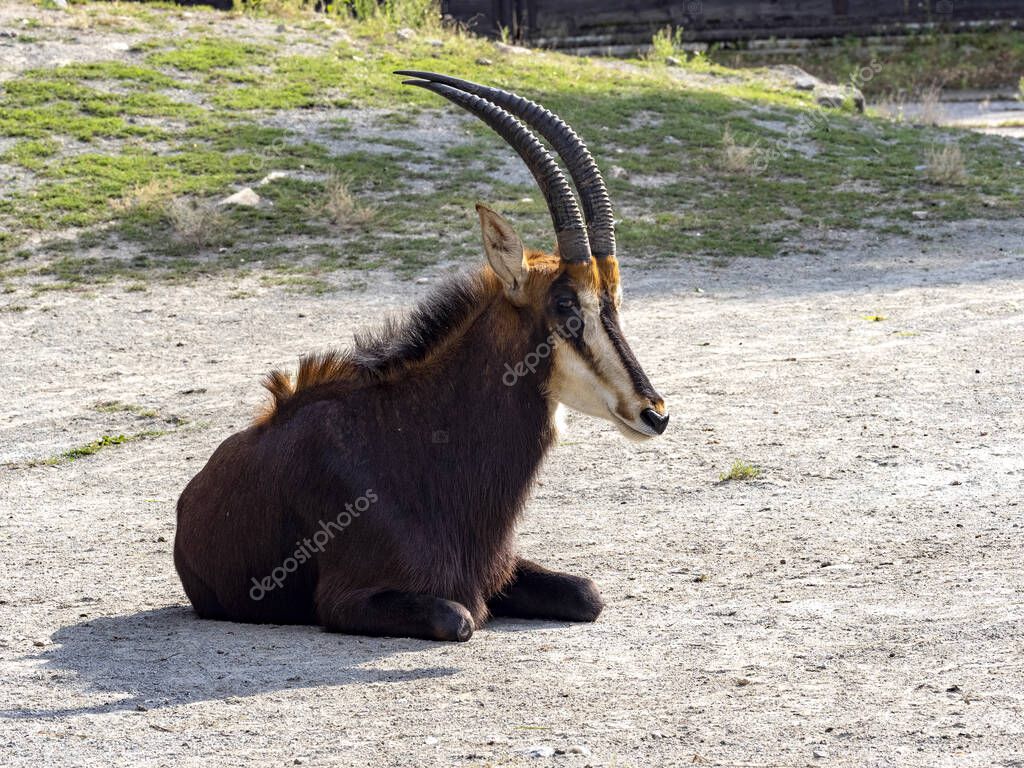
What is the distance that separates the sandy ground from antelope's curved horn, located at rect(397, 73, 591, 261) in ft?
5.55

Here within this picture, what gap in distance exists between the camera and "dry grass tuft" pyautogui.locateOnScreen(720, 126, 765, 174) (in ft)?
59.4

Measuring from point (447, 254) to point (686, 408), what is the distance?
5.10m

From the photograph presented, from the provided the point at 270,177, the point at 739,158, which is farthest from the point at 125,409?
the point at 739,158

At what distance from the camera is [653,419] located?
6336 millimetres

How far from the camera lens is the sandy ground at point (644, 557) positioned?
5.05 m

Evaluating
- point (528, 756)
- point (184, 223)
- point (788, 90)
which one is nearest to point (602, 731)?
point (528, 756)

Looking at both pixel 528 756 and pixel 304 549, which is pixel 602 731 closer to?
pixel 528 756

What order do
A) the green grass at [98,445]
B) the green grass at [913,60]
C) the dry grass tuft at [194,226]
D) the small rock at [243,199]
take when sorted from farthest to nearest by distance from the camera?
the green grass at [913,60], the small rock at [243,199], the dry grass tuft at [194,226], the green grass at [98,445]

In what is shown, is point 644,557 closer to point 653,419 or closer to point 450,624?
point 653,419

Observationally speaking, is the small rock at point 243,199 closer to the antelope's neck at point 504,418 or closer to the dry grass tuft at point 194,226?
the dry grass tuft at point 194,226

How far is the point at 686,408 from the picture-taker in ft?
34.2

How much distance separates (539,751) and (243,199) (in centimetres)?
1213

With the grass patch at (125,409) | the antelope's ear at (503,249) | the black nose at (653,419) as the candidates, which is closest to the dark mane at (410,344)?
the antelope's ear at (503,249)

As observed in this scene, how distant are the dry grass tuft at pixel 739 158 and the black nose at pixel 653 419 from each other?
12256mm
